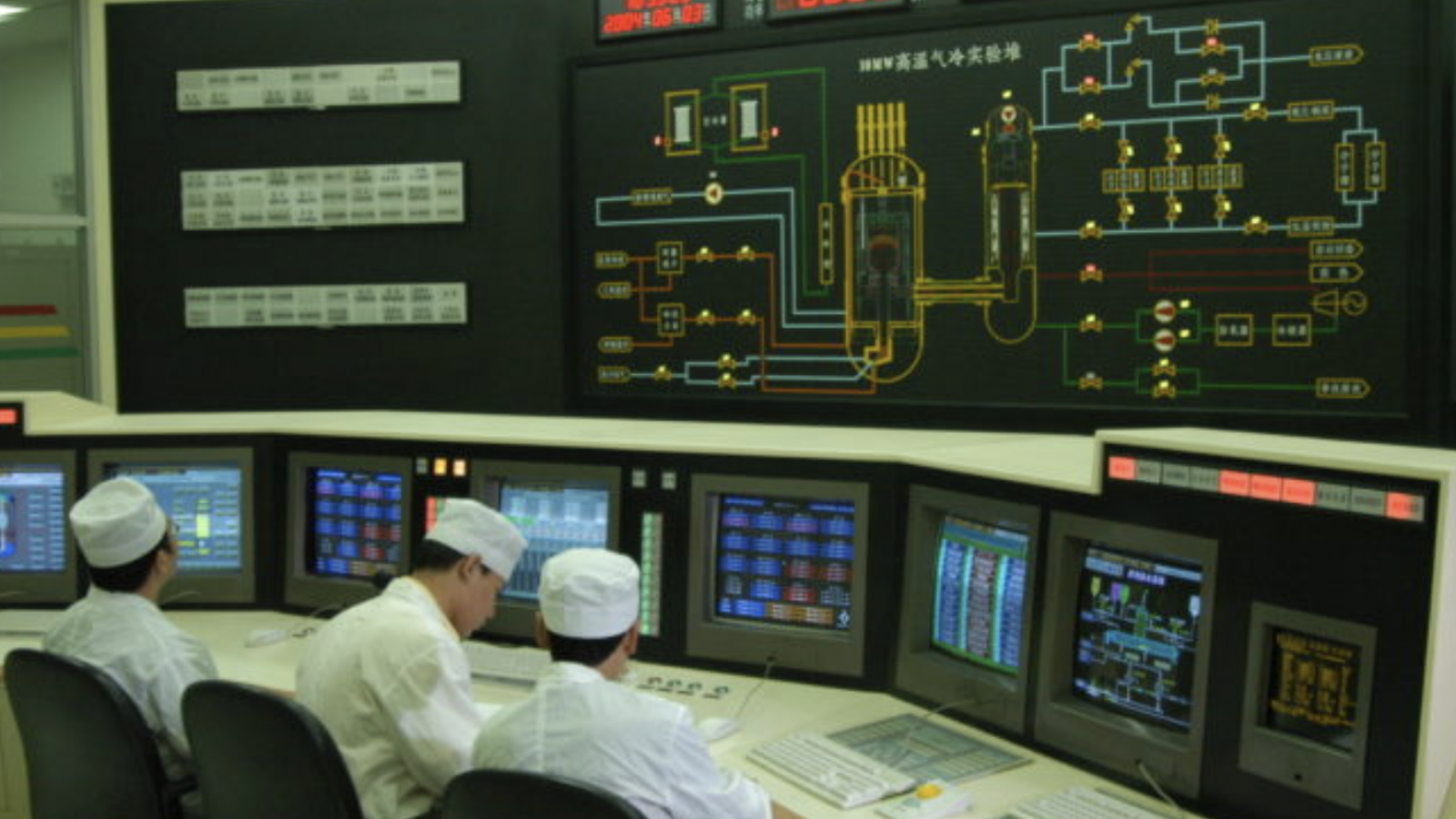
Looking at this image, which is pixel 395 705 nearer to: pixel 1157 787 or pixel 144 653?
pixel 144 653

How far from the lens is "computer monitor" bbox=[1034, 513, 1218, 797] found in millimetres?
2295

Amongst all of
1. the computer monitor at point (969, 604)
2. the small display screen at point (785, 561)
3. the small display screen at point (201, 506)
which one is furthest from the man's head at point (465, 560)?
the small display screen at point (201, 506)

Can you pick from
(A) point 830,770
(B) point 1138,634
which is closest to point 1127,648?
(B) point 1138,634

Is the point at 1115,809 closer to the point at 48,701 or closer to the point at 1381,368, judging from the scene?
the point at 1381,368

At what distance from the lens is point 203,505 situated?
3.93 meters

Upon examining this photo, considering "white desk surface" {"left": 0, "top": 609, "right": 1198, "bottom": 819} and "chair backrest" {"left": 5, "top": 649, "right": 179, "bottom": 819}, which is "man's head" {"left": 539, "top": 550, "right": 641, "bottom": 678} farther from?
"chair backrest" {"left": 5, "top": 649, "right": 179, "bottom": 819}

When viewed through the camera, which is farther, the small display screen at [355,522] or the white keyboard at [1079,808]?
the small display screen at [355,522]

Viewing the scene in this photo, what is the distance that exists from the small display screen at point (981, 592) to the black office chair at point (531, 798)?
1.13 metres

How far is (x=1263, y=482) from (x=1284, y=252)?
4.35ft

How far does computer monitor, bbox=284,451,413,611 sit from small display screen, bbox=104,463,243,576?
0.53ft

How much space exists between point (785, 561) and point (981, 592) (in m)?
0.53

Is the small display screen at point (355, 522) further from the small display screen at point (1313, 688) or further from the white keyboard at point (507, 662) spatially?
the small display screen at point (1313, 688)

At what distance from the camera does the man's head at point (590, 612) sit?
217 centimetres

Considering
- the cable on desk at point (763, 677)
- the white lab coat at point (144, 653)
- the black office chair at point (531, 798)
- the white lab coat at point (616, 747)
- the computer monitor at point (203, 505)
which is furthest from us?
the computer monitor at point (203, 505)
